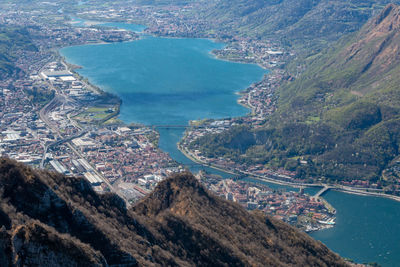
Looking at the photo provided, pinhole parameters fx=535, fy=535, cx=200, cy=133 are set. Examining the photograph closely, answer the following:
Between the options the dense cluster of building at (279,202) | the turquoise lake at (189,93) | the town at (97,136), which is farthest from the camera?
the town at (97,136)

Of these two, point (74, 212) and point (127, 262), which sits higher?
point (74, 212)

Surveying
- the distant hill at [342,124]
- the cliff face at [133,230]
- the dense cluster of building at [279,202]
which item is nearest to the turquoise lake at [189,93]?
the dense cluster of building at [279,202]

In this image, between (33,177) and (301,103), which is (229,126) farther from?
(33,177)

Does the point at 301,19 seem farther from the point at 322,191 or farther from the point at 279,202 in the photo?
the point at 279,202

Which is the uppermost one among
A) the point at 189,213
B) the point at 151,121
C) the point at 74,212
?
the point at 74,212

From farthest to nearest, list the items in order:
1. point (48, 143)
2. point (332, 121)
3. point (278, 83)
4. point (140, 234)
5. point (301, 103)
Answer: point (278, 83) → point (301, 103) → point (332, 121) → point (48, 143) → point (140, 234)

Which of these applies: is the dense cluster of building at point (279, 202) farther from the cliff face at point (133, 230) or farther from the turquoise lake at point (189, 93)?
the cliff face at point (133, 230)

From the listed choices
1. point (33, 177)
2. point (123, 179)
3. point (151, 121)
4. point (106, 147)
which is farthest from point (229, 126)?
point (33, 177)
